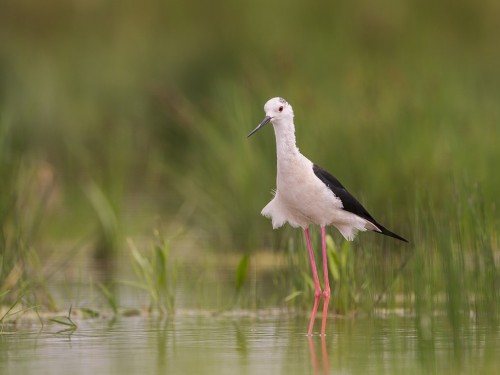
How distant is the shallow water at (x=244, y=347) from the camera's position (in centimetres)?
687

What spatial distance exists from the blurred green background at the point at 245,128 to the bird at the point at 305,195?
386mm

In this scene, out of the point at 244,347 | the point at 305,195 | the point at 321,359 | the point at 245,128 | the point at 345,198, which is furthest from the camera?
the point at 245,128

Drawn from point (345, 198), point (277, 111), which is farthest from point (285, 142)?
point (345, 198)

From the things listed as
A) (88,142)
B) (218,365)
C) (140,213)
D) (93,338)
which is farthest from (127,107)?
(218,365)

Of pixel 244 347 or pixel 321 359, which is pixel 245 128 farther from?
pixel 321 359

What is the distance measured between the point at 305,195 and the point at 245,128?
11.8 feet

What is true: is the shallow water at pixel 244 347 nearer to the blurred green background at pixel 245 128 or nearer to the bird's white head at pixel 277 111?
the blurred green background at pixel 245 128

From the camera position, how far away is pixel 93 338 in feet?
27.0

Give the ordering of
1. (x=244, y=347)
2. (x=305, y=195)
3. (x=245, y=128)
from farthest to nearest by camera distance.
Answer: (x=245, y=128) → (x=305, y=195) → (x=244, y=347)

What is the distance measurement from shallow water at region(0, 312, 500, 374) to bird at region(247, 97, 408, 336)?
1.74ft

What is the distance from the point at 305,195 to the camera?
8750 mm

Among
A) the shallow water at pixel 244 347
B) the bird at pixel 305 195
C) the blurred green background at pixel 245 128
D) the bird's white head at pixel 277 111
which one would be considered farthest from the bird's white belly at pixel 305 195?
the shallow water at pixel 244 347

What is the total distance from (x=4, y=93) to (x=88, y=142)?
1236 millimetres

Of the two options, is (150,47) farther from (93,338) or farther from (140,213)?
(93,338)
